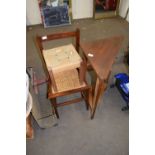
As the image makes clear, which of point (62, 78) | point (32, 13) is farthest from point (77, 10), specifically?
point (62, 78)

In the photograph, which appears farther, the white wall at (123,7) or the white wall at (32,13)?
the white wall at (123,7)

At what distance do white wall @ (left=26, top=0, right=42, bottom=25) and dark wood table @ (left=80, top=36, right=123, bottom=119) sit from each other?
7.38 feet

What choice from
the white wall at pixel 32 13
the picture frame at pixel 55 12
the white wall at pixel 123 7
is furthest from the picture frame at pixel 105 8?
the white wall at pixel 32 13

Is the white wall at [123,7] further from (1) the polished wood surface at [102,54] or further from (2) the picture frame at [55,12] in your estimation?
(1) the polished wood surface at [102,54]

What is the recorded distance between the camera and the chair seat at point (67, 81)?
4.86 feet

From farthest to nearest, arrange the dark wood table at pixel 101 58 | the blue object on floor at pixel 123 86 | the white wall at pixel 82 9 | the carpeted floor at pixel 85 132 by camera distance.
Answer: the white wall at pixel 82 9 → the blue object on floor at pixel 123 86 → the carpeted floor at pixel 85 132 → the dark wood table at pixel 101 58

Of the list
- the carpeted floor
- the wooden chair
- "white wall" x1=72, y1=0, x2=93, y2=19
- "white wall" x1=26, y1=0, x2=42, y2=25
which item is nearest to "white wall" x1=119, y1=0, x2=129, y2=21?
"white wall" x1=72, y1=0, x2=93, y2=19

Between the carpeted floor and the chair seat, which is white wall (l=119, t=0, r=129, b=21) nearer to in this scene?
the carpeted floor

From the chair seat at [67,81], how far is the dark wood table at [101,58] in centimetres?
20

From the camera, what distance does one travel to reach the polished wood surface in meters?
1.24

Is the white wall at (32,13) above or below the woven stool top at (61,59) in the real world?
above
